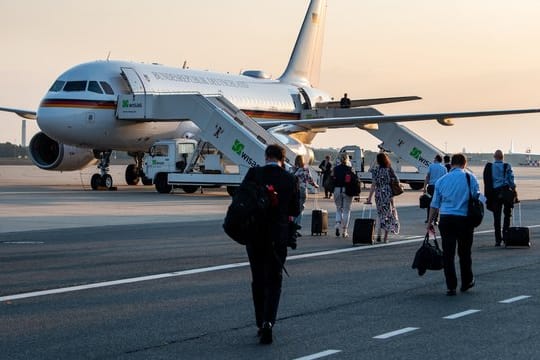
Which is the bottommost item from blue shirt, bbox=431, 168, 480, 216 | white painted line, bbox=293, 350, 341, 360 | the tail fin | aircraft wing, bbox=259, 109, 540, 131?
white painted line, bbox=293, 350, 341, 360

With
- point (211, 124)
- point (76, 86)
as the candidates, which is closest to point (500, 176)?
point (211, 124)

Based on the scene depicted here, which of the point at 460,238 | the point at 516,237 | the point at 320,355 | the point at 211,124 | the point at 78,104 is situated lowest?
the point at 320,355

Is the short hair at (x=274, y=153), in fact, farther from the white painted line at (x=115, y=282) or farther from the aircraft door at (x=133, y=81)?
the aircraft door at (x=133, y=81)

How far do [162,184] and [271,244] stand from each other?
88.5 feet

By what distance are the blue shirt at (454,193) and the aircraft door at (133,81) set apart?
80.6 feet

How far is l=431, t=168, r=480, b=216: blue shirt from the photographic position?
12.8m

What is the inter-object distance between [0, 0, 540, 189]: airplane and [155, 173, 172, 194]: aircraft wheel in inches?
77.1

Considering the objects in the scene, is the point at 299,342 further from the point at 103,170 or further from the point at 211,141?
the point at 103,170

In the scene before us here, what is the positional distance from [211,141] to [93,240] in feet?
51.6

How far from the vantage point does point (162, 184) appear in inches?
1430

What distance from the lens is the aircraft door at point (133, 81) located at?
36.8m

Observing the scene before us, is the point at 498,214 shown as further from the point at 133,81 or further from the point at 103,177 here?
the point at 103,177

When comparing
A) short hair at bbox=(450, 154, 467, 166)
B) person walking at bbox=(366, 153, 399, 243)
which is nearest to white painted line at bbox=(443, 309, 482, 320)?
short hair at bbox=(450, 154, 467, 166)

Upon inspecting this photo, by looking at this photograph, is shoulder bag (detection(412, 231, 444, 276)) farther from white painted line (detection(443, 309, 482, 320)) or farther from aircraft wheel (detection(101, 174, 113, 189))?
aircraft wheel (detection(101, 174, 113, 189))
